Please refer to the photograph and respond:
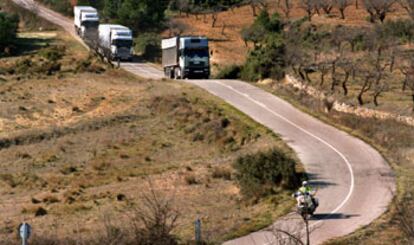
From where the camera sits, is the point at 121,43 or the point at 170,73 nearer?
the point at 170,73

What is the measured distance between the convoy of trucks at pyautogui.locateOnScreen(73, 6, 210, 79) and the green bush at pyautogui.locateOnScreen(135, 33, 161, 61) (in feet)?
12.7

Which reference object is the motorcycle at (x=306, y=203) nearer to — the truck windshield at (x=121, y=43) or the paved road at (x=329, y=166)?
the paved road at (x=329, y=166)

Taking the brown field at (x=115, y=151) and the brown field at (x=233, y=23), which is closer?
the brown field at (x=115, y=151)

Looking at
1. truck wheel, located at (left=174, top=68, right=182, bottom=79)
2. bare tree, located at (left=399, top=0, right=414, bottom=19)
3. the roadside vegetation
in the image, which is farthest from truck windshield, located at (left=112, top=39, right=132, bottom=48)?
bare tree, located at (left=399, top=0, right=414, bottom=19)

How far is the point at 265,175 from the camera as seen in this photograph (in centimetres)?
3062

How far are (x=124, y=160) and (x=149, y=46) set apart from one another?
44.1m

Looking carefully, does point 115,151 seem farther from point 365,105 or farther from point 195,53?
point 195,53

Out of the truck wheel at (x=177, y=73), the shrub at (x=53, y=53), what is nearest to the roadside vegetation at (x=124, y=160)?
the truck wheel at (x=177, y=73)

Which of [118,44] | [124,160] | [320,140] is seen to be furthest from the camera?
[118,44]

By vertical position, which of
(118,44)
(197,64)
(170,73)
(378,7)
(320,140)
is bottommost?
(170,73)

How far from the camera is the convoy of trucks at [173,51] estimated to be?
62.7 metres

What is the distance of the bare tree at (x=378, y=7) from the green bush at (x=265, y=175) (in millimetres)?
60294

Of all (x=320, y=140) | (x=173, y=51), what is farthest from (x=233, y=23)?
(x=320, y=140)

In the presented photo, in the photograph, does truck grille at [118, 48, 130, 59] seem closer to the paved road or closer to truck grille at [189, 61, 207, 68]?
truck grille at [189, 61, 207, 68]
